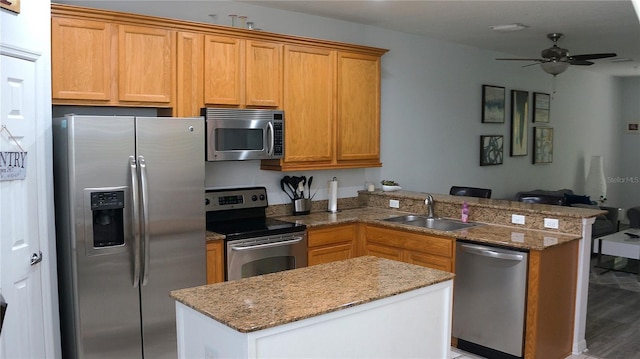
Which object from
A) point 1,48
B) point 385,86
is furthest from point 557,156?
point 1,48

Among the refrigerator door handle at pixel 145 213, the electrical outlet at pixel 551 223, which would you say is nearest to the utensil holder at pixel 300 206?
the refrigerator door handle at pixel 145 213

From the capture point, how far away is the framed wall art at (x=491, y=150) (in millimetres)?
6949

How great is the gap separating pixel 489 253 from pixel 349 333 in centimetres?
186

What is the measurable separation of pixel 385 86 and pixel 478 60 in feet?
6.01

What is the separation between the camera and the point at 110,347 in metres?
3.31

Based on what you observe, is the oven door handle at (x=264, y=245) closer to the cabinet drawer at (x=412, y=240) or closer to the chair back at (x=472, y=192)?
the cabinet drawer at (x=412, y=240)

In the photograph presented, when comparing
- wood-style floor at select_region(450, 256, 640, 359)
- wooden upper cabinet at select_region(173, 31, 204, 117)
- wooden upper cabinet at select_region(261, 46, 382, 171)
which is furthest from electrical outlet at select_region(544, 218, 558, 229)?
wooden upper cabinet at select_region(173, 31, 204, 117)

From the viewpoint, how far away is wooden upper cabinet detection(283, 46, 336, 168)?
176 inches

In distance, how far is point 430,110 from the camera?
6234 mm

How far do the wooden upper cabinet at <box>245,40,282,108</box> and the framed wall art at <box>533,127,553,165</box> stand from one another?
16.3 ft

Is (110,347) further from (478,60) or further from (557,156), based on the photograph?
(557,156)

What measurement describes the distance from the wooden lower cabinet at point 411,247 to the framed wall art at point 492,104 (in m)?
3.12

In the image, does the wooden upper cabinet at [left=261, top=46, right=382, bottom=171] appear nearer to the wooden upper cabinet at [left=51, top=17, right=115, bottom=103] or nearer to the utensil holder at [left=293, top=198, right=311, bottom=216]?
the utensil holder at [left=293, top=198, right=311, bottom=216]

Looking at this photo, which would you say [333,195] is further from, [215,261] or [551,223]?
[551,223]
